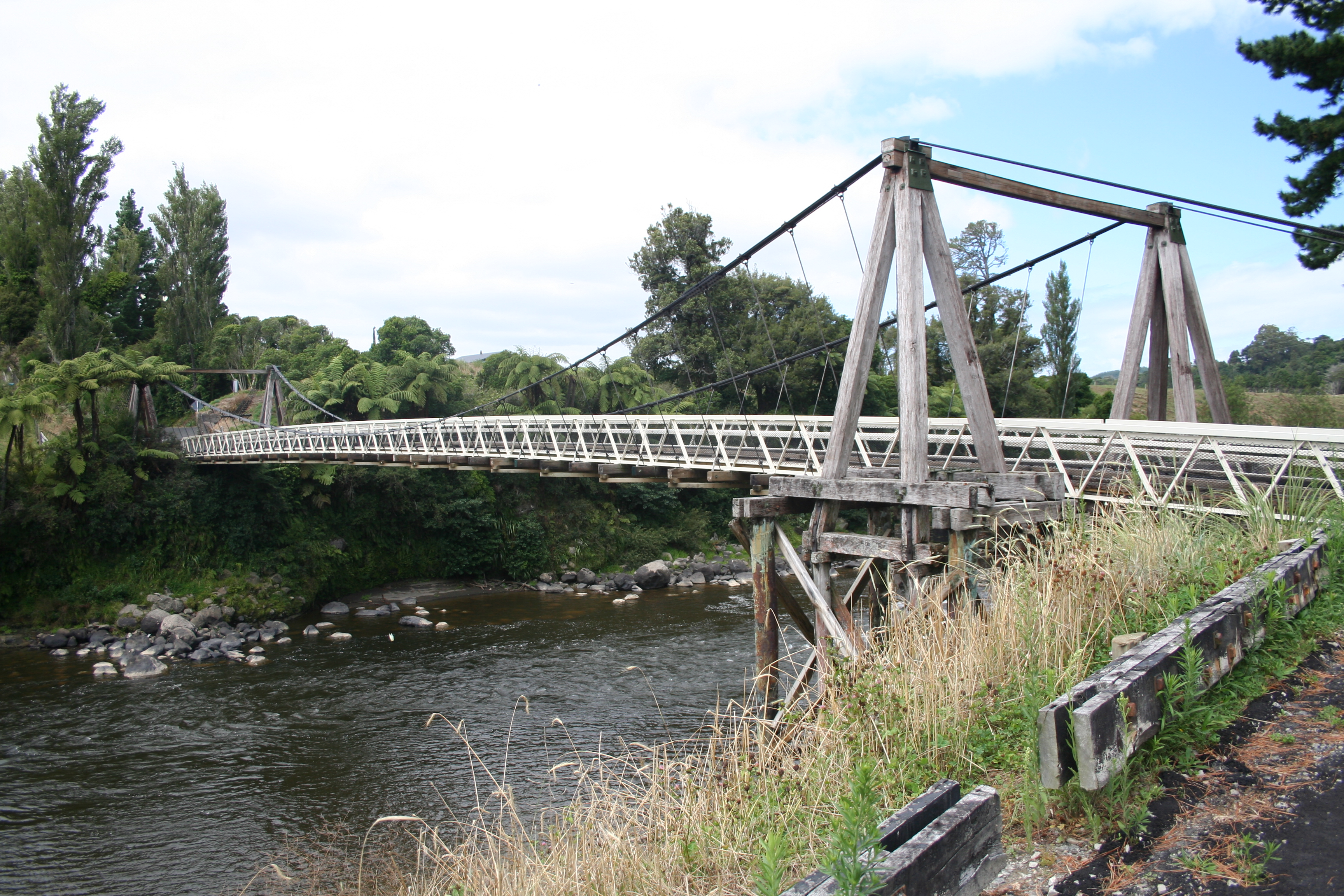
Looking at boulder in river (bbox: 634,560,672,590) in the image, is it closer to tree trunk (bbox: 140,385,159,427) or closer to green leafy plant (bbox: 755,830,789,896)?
tree trunk (bbox: 140,385,159,427)

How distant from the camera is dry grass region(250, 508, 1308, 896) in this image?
253 centimetres

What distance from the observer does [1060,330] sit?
102 feet

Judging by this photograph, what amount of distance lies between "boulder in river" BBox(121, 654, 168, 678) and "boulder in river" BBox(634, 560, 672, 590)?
10762mm

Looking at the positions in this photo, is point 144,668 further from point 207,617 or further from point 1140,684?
point 1140,684

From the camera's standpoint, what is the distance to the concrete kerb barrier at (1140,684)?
2188mm

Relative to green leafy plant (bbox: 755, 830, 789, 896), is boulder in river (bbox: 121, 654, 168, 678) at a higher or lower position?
lower

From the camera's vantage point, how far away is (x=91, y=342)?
2733 centimetres

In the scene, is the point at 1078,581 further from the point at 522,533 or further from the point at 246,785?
the point at 522,533

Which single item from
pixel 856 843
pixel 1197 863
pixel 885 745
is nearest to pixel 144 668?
pixel 885 745

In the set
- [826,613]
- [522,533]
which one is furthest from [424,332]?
[826,613]

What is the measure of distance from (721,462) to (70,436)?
1684cm

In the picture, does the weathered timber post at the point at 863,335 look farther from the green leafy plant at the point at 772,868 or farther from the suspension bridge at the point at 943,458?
the green leafy plant at the point at 772,868

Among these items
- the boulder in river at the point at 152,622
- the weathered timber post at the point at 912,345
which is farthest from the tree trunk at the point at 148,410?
the weathered timber post at the point at 912,345

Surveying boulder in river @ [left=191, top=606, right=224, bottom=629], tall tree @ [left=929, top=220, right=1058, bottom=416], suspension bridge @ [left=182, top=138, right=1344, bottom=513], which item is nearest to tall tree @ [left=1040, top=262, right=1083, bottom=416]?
tall tree @ [left=929, top=220, right=1058, bottom=416]
